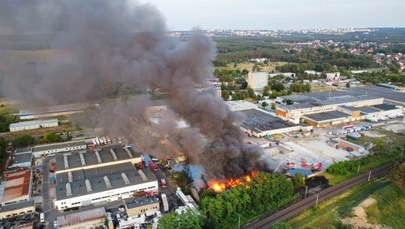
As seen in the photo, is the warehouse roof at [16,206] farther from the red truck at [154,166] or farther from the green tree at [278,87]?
the green tree at [278,87]

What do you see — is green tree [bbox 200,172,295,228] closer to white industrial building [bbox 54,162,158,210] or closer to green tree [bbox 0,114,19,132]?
white industrial building [bbox 54,162,158,210]

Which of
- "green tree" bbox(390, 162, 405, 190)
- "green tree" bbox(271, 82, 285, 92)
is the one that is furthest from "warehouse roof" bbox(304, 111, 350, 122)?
"green tree" bbox(390, 162, 405, 190)

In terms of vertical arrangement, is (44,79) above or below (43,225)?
above

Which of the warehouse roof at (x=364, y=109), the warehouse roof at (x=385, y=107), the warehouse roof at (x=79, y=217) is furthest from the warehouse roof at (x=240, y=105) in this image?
the warehouse roof at (x=79, y=217)

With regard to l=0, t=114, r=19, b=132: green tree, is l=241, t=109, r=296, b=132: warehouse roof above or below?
below

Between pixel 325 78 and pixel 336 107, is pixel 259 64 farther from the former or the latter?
pixel 336 107

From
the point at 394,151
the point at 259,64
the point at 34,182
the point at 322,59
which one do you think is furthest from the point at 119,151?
the point at 322,59
